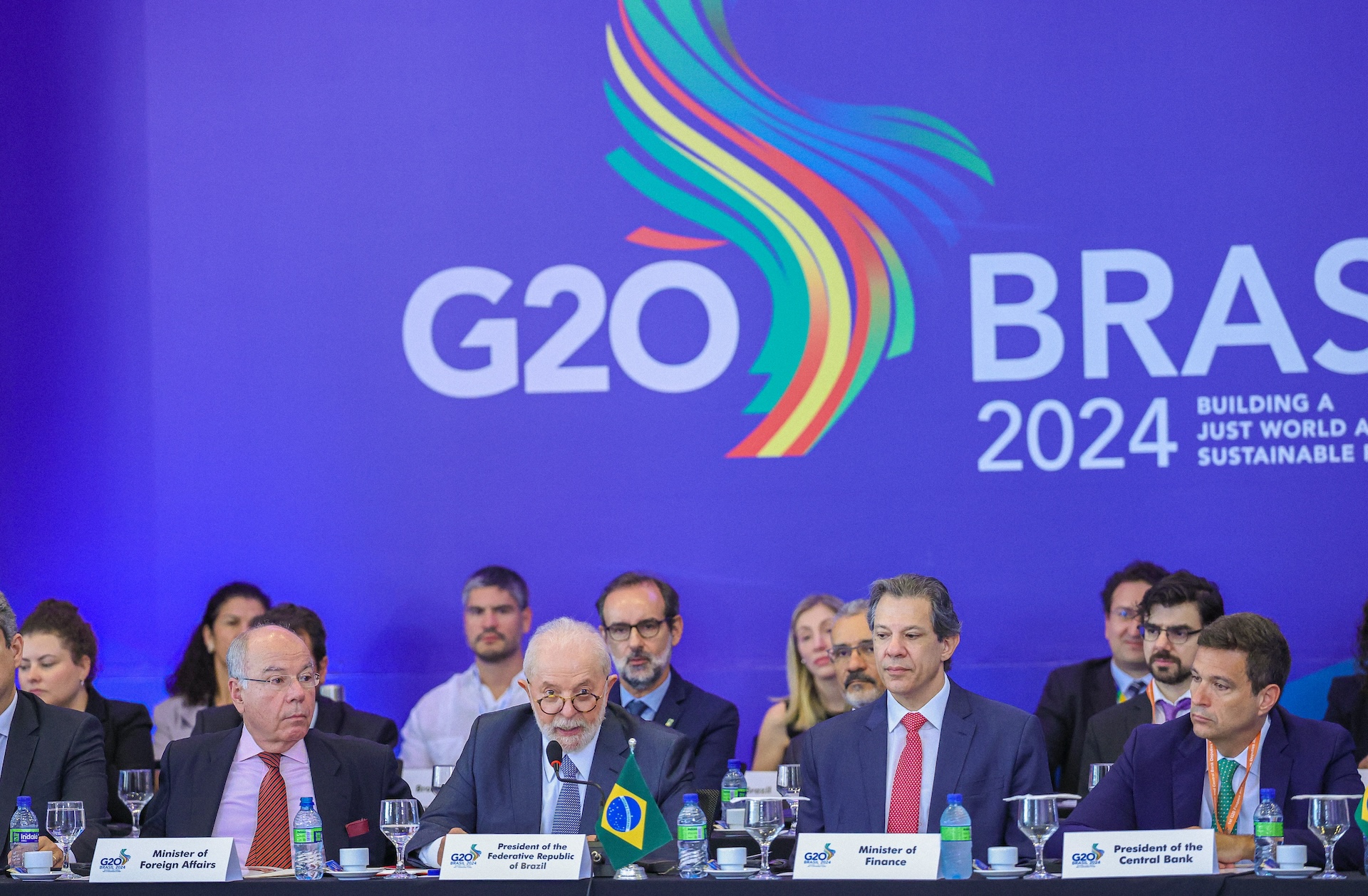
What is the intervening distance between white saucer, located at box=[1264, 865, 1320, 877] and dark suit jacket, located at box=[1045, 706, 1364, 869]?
51cm

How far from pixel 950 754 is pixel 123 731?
332 centimetres

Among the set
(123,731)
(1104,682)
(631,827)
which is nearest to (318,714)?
(123,731)

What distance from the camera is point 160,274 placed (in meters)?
7.05

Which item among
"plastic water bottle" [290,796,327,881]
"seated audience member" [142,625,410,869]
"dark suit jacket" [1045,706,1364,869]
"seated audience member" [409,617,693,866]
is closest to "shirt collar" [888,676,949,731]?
"dark suit jacket" [1045,706,1364,869]

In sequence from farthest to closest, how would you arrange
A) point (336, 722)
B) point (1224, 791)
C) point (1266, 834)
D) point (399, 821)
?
point (336, 722) < point (1224, 791) < point (399, 821) < point (1266, 834)

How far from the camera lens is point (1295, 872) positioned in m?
3.36

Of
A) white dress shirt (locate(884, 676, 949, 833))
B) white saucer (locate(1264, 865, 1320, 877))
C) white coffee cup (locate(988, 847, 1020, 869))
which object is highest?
white dress shirt (locate(884, 676, 949, 833))

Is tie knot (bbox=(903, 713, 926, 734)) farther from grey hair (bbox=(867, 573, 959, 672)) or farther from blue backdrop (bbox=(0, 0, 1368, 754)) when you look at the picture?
blue backdrop (bbox=(0, 0, 1368, 754))

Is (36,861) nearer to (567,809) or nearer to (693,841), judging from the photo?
(567,809)

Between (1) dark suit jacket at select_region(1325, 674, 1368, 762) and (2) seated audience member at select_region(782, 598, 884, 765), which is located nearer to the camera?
(2) seated audience member at select_region(782, 598, 884, 765)

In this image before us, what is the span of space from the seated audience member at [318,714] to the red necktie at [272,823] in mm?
1248

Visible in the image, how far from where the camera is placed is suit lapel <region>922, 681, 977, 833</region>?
403cm

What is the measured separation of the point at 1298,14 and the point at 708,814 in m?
4.16

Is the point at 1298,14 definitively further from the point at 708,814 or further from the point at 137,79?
the point at 137,79
